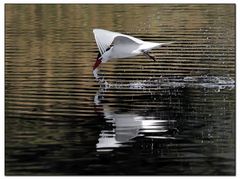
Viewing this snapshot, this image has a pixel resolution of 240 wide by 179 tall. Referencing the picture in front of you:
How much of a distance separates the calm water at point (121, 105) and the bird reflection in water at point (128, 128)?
14 mm

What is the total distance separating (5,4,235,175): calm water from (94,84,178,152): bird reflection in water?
0.05ft

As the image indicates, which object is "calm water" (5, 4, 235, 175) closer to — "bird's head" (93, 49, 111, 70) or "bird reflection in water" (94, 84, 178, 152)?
"bird reflection in water" (94, 84, 178, 152)

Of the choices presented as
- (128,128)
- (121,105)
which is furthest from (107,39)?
(128,128)

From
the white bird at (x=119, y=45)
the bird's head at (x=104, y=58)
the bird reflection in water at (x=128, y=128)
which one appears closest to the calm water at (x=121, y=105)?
the bird reflection in water at (x=128, y=128)

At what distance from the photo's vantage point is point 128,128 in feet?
36.2

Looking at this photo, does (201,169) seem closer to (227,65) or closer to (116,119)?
(116,119)

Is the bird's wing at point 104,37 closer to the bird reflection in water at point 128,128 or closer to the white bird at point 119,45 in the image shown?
the white bird at point 119,45

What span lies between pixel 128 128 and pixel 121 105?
57.8 inches

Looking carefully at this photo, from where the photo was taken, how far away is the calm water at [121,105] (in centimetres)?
955

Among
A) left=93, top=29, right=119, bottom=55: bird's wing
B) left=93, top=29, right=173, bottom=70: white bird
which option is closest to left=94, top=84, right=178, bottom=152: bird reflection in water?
left=93, top=29, right=173, bottom=70: white bird

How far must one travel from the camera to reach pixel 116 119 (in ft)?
37.9

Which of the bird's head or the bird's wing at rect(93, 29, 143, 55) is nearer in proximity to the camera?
the bird's wing at rect(93, 29, 143, 55)

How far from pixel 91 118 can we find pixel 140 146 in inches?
63.7

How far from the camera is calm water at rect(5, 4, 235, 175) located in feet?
31.3
